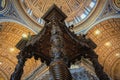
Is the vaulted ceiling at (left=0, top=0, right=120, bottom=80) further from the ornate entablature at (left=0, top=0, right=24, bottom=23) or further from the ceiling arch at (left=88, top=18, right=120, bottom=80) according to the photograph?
the ornate entablature at (left=0, top=0, right=24, bottom=23)

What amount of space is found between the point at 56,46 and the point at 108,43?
36.0ft

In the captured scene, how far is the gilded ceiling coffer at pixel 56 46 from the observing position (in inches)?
228

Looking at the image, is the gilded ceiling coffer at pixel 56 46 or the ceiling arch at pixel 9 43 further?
the ceiling arch at pixel 9 43

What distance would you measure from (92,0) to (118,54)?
474 centimetres

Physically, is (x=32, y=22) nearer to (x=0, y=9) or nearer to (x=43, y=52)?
(x=0, y=9)

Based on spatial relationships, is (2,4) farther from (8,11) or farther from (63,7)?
(63,7)

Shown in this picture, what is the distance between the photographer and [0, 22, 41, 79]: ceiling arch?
15.0 m

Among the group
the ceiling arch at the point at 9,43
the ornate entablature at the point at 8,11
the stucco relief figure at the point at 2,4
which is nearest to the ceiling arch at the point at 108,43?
the ceiling arch at the point at 9,43

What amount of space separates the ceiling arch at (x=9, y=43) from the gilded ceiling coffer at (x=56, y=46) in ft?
22.9

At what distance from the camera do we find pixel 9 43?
15914 mm

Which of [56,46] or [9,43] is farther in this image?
[9,43]

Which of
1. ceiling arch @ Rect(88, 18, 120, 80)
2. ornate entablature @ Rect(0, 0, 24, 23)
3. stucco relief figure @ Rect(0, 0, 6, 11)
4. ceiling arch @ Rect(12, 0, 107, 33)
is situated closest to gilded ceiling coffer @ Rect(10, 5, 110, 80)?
ornate entablature @ Rect(0, 0, 24, 23)

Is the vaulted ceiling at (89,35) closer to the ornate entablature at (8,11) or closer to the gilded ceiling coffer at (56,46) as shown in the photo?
the ornate entablature at (8,11)

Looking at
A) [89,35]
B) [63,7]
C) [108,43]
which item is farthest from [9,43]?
[108,43]
